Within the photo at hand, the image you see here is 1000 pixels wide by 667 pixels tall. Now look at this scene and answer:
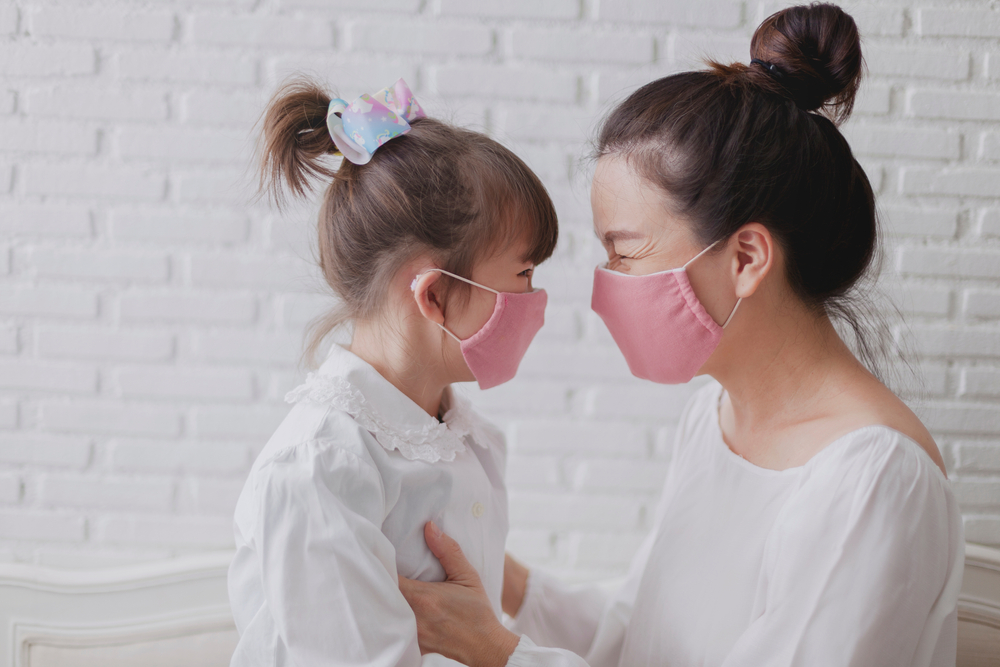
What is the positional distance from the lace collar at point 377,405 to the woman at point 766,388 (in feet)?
0.42

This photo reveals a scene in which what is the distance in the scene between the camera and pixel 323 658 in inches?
32.9

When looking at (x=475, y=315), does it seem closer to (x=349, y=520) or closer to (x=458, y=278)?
(x=458, y=278)

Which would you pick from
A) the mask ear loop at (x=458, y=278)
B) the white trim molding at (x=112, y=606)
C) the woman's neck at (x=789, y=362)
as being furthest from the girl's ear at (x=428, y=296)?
the white trim molding at (x=112, y=606)

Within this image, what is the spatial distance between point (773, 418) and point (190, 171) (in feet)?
4.41

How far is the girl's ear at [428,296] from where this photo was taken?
3.30 ft

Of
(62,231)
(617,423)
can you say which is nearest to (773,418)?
(617,423)

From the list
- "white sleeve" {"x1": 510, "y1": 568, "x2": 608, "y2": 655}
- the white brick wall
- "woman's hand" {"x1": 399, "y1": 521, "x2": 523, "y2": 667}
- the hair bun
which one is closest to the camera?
"woman's hand" {"x1": 399, "y1": 521, "x2": 523, "y2": 667}

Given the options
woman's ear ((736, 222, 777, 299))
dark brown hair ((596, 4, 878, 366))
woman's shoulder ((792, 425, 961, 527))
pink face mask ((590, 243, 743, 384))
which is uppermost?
dark brown hair ((596, 4, 878, 366))

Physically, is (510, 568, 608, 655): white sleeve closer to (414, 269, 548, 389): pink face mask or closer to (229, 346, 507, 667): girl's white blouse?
(229, 346, 507, 667): girl's white blouse

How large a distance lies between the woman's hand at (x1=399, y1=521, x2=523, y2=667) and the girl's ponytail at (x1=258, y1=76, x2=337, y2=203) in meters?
0.60

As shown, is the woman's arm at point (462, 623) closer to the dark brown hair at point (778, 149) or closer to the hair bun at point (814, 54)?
the dark brown hair at point (778, 149)

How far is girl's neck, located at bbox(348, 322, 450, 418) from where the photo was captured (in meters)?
1.06

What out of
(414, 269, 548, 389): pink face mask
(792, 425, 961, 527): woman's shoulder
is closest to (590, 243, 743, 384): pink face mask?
(414, 269, 548, 389): pink face mask

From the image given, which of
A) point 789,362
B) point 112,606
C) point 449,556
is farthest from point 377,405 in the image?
point 112,606
